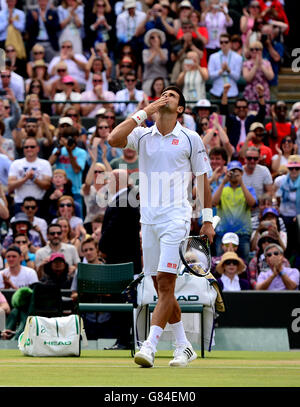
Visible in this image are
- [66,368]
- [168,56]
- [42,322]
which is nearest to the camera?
[66,368]

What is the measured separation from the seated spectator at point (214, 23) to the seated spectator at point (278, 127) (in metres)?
2.69

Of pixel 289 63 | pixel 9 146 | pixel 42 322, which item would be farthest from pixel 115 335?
pixel 289 63

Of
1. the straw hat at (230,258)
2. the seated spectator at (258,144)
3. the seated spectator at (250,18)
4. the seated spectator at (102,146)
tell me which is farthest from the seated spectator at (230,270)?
the seated spectator at (250,18)

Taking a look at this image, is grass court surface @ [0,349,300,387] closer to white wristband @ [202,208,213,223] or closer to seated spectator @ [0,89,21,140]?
white wristband @ [202,208,213,223]

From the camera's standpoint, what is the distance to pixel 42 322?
1105 centimetres

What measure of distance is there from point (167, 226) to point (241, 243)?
630cm

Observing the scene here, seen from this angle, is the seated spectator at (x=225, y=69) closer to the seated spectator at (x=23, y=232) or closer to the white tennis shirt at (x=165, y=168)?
the seated spectator at (x=23, y=232)

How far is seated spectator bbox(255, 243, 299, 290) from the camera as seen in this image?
543 inches

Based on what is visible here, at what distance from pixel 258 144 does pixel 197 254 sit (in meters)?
8.23

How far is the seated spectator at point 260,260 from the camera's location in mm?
14250

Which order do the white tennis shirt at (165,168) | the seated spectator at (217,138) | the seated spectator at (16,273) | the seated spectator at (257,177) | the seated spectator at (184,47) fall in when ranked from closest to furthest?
1. the white tennis shirt at (165,168)
2. the seated spectator at (16,273)
3. the seated spectator at (257,177)
4. the seated spectator at (217,138)
5. the seated spectator at (184,47)
